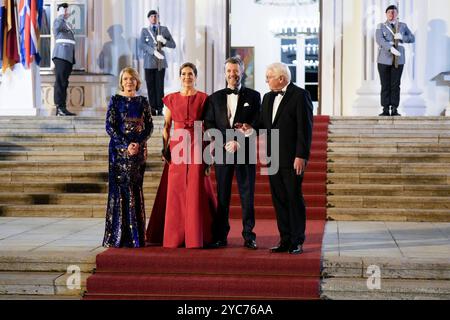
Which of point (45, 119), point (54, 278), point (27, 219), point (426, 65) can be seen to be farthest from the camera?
point (426, 65)

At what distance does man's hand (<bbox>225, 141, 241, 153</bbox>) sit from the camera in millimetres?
7137

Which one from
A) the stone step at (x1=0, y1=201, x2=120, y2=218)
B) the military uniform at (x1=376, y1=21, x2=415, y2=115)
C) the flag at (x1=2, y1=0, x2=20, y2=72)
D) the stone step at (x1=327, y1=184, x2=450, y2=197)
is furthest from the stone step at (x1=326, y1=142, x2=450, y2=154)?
the flag at (x1=2, y1=0, x2=20, y2=72)

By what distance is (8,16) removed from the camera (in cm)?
1359

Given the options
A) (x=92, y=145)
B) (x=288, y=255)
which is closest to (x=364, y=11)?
(x=92, y=145)

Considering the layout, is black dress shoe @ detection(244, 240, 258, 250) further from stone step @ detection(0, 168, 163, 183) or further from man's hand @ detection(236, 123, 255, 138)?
stone step @ detection(0, 168, 163, 183)

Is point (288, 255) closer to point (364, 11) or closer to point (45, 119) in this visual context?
point (45, 119)

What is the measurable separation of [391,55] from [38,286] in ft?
26.7

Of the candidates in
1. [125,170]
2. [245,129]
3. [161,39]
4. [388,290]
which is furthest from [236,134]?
[161,39]

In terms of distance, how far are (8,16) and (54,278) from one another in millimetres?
7920

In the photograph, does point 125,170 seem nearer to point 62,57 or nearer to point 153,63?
point 62,57

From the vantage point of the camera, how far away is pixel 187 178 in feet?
24.1

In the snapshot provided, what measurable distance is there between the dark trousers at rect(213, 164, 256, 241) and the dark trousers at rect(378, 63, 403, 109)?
643 cm
